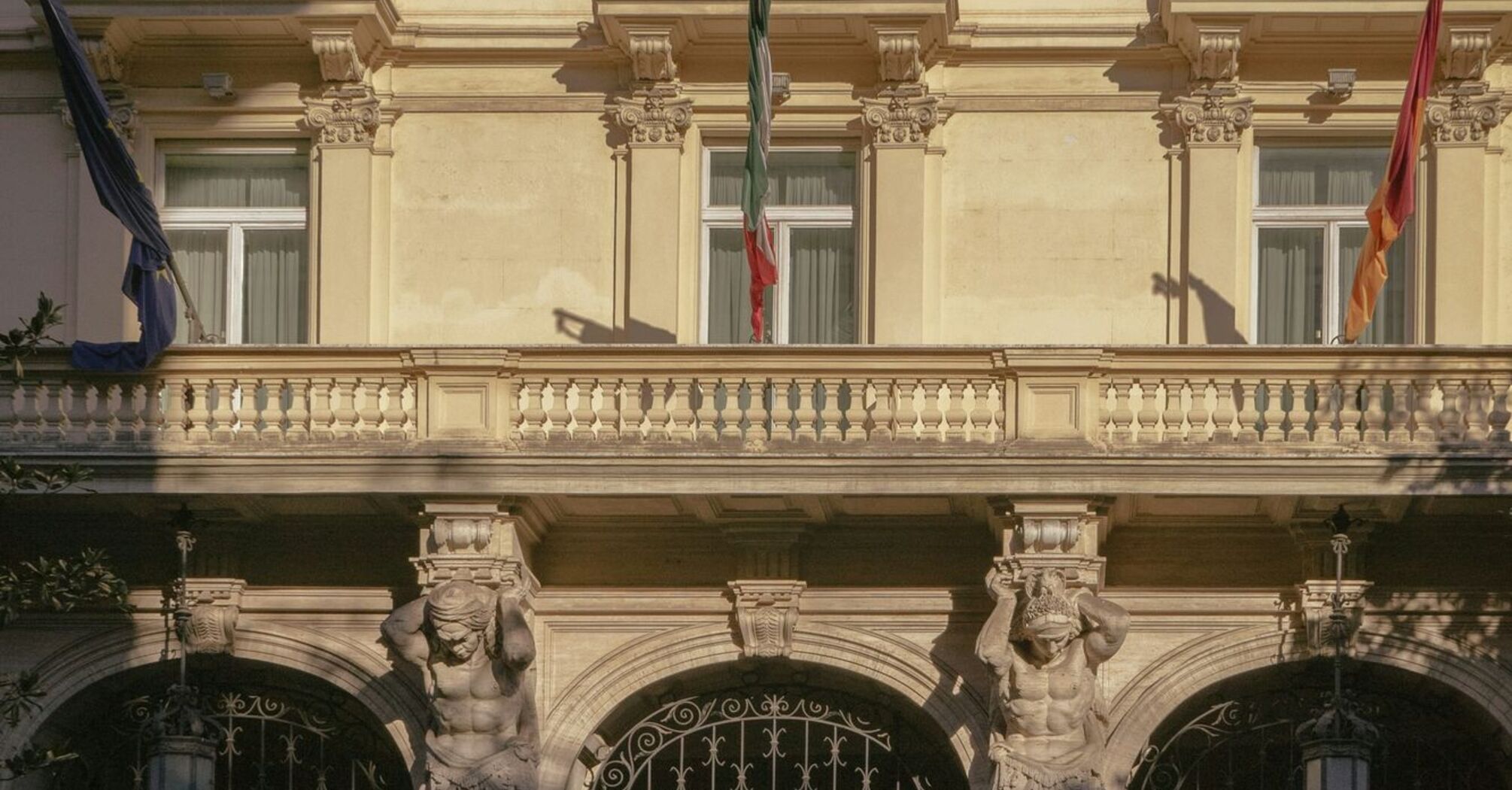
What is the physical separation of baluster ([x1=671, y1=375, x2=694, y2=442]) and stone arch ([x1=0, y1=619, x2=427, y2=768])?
2.76 meters

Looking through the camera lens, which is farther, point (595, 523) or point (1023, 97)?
point (1023, 97)

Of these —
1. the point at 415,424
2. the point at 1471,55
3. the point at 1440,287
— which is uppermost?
the point at 1471,55

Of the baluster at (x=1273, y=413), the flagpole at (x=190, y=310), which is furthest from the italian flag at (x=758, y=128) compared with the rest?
the flagpole at (x=190, y=310)

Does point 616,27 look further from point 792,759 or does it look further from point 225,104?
point 792,759

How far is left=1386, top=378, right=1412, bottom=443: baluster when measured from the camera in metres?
24.9

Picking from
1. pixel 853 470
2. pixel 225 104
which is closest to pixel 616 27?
pixel 225 104

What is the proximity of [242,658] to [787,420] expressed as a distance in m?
4.41

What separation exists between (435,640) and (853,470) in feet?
10.1

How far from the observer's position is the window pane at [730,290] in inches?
1128

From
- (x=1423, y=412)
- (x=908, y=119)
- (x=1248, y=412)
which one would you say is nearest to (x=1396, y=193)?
(x=1423, y=412)

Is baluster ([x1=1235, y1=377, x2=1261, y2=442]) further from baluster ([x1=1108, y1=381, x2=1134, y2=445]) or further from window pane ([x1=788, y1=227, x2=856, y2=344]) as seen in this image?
window pane ([x1=788, y1=227, x2=856, y2=344])

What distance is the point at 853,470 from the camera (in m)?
24.8

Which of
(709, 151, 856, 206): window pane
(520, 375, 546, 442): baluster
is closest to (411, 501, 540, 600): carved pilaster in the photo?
(520, 375, 546, 442): baluster

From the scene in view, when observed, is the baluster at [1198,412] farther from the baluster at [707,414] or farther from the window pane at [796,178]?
the window pane at [796,178]
